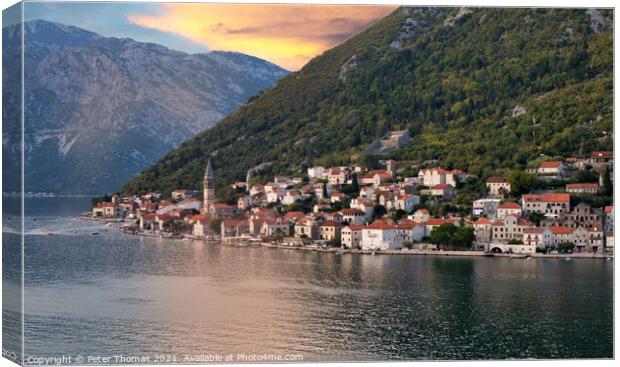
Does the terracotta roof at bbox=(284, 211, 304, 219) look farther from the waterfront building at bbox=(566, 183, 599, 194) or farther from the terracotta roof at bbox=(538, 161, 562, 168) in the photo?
the waterfront building at bbox=(566, 183, 599, 194)

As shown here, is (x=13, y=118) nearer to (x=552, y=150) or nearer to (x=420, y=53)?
(x=552, y=150)

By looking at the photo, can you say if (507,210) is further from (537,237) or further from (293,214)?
(293,214)

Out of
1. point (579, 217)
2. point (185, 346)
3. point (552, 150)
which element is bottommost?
point (185, 346)

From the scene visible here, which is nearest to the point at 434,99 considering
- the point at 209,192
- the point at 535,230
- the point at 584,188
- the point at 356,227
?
the point at 209,192

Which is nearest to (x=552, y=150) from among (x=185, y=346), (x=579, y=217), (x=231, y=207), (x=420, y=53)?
(x=579, y=217)

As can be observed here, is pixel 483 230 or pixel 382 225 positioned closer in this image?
pixel 483 230

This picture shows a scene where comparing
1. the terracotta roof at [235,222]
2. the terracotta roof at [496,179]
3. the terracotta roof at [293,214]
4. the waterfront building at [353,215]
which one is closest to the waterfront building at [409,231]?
the waterfront building at [353,215]

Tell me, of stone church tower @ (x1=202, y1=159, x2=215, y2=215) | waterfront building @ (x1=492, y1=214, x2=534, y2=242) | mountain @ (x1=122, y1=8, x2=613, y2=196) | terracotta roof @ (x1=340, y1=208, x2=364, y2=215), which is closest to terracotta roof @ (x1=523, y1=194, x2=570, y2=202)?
waterfront building @ (x1=492, y1=214, x2=534, y2=242)
